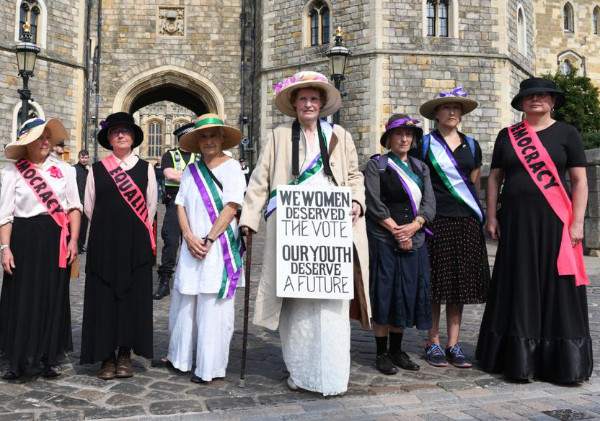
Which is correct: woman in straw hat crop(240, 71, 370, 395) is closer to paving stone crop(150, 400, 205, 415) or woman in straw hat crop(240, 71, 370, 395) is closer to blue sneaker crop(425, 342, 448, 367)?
paving stone crop(150, 400, 205, 415)

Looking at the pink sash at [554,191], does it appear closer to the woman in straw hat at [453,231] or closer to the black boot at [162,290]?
the woman in straw hat at [453,231]

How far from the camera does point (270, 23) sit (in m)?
19.1

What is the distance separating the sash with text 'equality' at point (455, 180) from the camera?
4246mm

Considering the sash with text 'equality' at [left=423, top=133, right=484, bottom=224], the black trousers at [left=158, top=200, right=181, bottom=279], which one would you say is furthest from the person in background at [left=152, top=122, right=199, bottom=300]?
the sash with text 'equality' at [left=423, top=133, right=484, bottom=224]

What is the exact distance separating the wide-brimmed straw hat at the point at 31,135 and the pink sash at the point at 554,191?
10.8 ft

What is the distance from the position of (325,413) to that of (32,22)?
17.9 m

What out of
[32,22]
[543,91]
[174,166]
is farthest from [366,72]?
[543,91]

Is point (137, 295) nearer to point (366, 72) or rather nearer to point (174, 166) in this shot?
point (174, 166)

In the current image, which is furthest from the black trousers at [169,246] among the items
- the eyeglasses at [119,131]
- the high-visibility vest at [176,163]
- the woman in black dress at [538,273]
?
the woman in black dress at [538,273]

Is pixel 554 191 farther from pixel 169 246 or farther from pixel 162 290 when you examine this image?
pixel 162 290

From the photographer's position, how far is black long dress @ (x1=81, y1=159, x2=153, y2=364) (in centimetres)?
383

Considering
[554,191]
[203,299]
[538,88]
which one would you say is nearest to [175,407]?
[203,299]

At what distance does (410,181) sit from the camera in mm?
4164

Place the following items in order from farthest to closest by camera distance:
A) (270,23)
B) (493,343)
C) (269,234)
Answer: (270,23) < (493,343) < (269,234)
